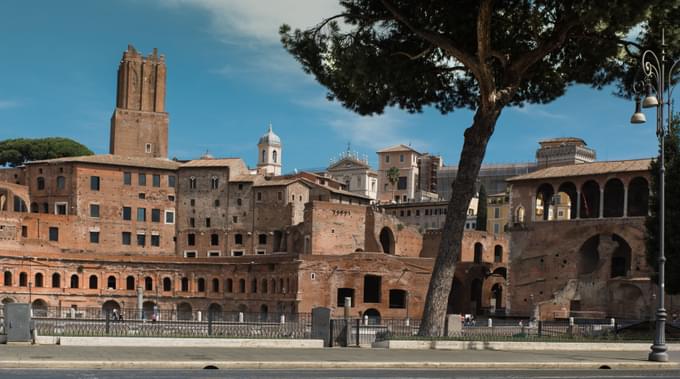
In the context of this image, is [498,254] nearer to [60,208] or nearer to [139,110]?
[139,110]

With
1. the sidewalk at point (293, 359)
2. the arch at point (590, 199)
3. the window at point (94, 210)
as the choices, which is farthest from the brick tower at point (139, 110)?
the sidewalk at point (293, 359)

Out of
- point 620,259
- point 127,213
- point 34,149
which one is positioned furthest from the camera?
point 34,149

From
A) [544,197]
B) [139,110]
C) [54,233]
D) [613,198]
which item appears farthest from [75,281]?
[613,198]

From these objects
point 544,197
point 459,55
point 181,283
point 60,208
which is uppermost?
point 459,55

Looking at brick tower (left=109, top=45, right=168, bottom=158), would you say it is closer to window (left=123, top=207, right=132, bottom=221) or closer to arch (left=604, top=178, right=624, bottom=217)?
window (left=123, top=207, right=132, bottom=221)

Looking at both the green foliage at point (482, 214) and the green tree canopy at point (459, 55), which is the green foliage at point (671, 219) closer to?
the green tree canopy at point (459, 55)

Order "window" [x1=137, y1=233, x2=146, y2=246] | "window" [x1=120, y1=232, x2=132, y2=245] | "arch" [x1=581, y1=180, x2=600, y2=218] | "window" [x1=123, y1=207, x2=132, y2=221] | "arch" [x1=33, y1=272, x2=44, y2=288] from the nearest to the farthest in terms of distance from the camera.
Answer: "arch" [x1=581, y1=180, x2=600, y2=218] < "arch" [x1=33, y1=272, x2=44, y2=288] < "window" [x1=123, y1=207, x2=132, y2=221] < "window" [x1=120, y1=232, x2=132, y2=245] < "window" [x1=137, y1=233, x2=146, y2=246]

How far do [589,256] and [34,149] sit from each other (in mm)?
60186

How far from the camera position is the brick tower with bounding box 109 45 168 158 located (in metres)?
80.2

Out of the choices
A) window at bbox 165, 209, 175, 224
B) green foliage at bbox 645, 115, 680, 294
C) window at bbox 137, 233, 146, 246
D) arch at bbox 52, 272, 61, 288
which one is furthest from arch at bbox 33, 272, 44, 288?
green foliage at bbox 645, 115, 680, 294

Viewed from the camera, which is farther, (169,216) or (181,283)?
(169,216)

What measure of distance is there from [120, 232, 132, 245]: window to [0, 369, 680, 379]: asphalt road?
57.0 meters

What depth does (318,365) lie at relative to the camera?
17.1 meters

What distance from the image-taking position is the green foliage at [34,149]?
307 ft
